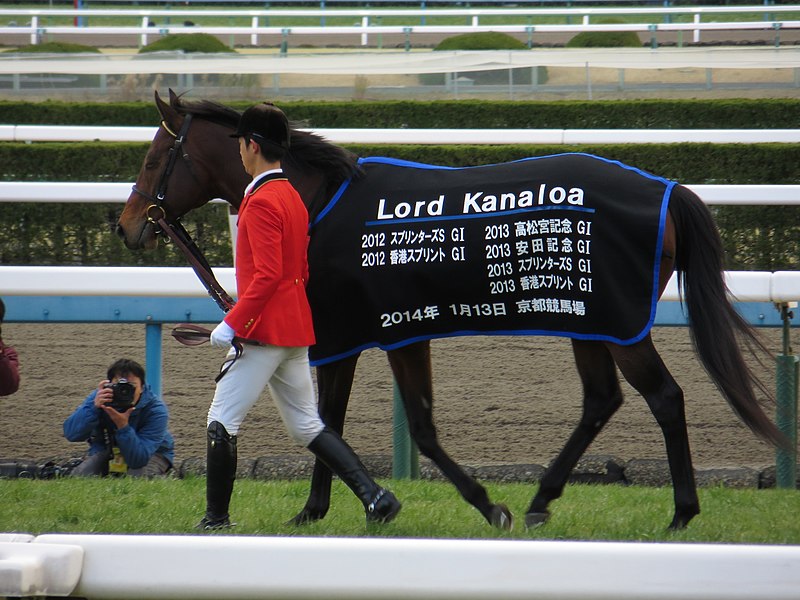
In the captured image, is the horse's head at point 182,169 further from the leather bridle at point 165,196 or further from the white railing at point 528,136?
the white railing at point 528,136

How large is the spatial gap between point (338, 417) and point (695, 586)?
215cm

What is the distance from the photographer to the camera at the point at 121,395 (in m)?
4.85

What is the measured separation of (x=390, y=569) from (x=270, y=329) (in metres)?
1.53

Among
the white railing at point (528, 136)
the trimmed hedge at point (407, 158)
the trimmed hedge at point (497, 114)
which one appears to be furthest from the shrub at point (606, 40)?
the white railing at point (528, 136)

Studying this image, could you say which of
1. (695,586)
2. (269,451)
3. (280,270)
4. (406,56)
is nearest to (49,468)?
(269,451)

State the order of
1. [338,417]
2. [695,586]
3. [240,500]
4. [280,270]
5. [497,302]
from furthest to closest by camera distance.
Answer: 1. [240,500]
2. [338,417]
3. [497,302]
4. [280,270]
5. [695,586]

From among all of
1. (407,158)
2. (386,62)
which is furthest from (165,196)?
(386,62)

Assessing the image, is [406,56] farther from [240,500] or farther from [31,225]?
[240,500]

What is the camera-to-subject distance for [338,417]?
3852 millimetres

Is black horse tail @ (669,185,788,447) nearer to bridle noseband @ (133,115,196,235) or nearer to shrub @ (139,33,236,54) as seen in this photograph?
bridle noseband @ (133,115,196,235)

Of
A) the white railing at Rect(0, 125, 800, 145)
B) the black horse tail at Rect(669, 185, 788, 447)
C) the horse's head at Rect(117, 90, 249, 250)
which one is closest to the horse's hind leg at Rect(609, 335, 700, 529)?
the black horse tail at Rect(669, 185, 788, 447)

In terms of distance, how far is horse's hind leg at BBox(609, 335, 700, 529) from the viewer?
359cm

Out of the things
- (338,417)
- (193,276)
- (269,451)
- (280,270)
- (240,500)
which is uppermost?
(280,270)

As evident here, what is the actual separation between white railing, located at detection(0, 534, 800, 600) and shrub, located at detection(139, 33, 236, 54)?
59.1 ft
